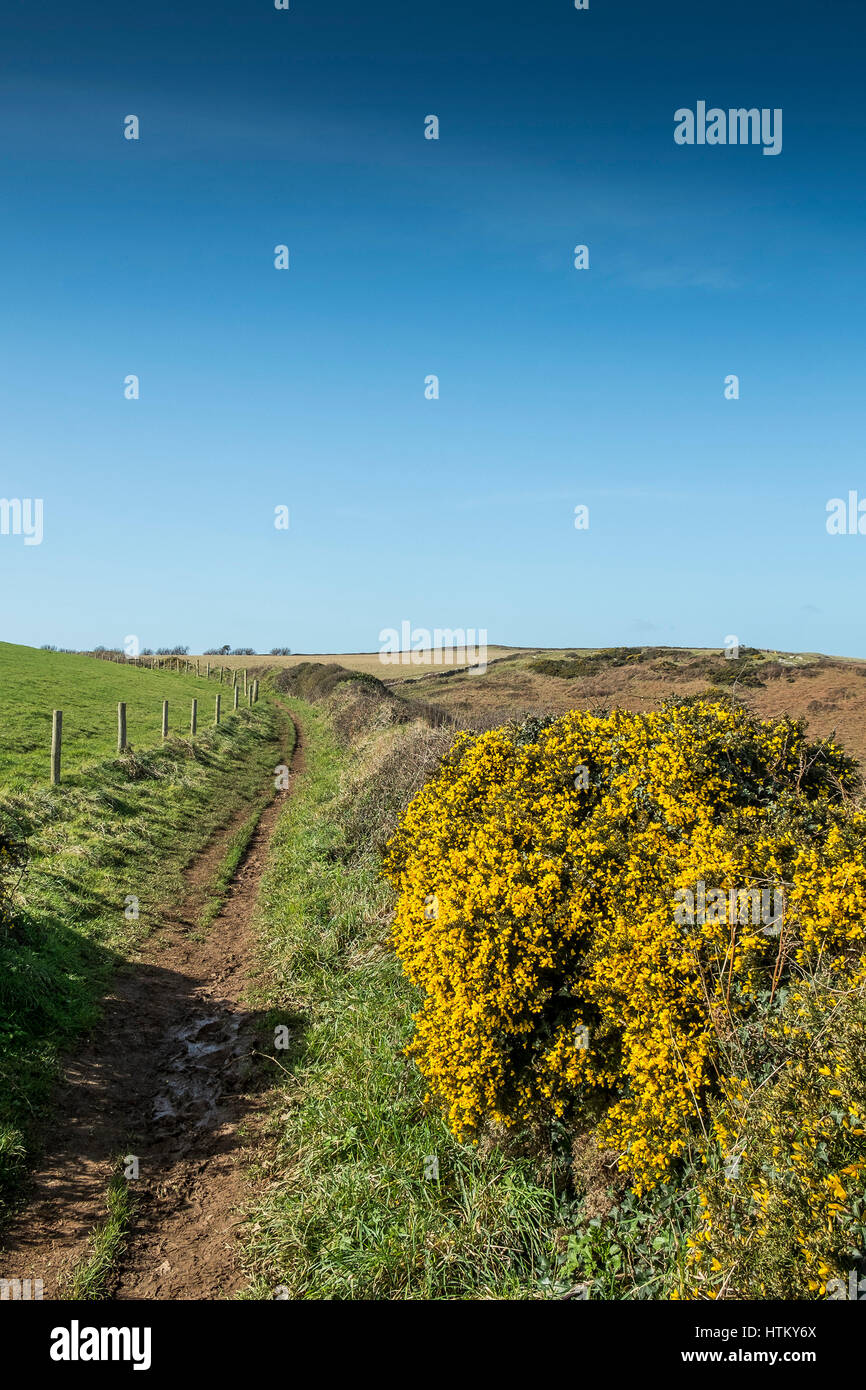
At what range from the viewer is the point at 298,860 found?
1258cm

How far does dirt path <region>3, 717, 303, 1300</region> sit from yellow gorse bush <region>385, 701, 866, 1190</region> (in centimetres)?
175

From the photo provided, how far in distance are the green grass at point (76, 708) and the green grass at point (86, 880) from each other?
52.5 inches

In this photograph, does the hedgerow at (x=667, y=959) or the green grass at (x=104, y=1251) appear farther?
the green grass at (x=104, y=1251)

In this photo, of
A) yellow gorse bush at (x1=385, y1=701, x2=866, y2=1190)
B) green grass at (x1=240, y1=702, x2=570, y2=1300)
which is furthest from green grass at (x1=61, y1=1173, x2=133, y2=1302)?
yellow gorse bush at (x1=385, y1=701, x2=866, y2=1190)

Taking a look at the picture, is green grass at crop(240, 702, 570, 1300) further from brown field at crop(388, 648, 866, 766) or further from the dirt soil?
brown field at crop(388, 648, 866, 766)

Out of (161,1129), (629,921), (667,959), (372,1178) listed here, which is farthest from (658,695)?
(372,1178)

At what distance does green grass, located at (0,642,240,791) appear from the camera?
1811 centimetres

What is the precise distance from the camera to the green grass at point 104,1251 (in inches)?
176

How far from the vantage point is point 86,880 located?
11.0 meters

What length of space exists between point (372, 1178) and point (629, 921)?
2.48 metres

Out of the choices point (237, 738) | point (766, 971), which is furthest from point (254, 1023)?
point (237, 738)

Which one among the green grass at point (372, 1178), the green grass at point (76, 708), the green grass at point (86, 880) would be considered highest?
the green grass at point (76, 708)

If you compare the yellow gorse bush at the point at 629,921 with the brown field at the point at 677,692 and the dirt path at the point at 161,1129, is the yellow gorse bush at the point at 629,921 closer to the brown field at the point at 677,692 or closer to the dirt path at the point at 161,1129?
the dirt path at the point at 161,1129

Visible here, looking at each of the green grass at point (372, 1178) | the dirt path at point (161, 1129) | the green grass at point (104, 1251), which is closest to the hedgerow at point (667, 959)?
the green grass at point (372, 1178)
